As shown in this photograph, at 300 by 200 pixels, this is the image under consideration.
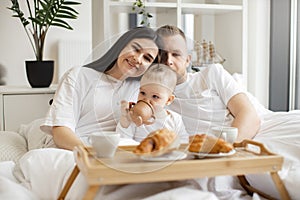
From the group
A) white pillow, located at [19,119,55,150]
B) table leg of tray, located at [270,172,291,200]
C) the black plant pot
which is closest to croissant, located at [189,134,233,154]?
table leg of tray, located at [270,172,291,200]

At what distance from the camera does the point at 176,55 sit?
47.7 inches

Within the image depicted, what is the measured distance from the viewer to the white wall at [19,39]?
3387mm

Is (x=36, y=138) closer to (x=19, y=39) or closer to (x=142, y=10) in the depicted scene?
(x=142, y=10)

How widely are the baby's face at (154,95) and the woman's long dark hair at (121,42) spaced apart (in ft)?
0.41

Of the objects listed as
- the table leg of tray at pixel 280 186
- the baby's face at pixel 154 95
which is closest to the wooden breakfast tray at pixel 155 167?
the table leg of tray at pixel 280 186

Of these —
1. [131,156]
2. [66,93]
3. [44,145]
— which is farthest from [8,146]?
[131,156]

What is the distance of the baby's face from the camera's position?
1.15 m

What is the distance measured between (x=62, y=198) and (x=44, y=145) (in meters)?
0.56

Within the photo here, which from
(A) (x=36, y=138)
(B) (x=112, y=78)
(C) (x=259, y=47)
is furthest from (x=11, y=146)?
(C) (x=259, y=47)

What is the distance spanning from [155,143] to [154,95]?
0.48 ft

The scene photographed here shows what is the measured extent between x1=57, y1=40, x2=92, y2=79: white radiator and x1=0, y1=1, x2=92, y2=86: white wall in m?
0.04

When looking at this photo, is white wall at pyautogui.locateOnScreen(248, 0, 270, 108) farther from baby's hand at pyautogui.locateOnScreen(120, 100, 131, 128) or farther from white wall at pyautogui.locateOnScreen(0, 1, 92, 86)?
baby's hand at pyautogui.locateOnScreen(120, 100, 131, 128)

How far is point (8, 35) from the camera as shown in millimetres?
3398

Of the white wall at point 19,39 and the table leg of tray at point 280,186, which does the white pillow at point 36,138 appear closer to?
the table leg of tray at point 280,186
